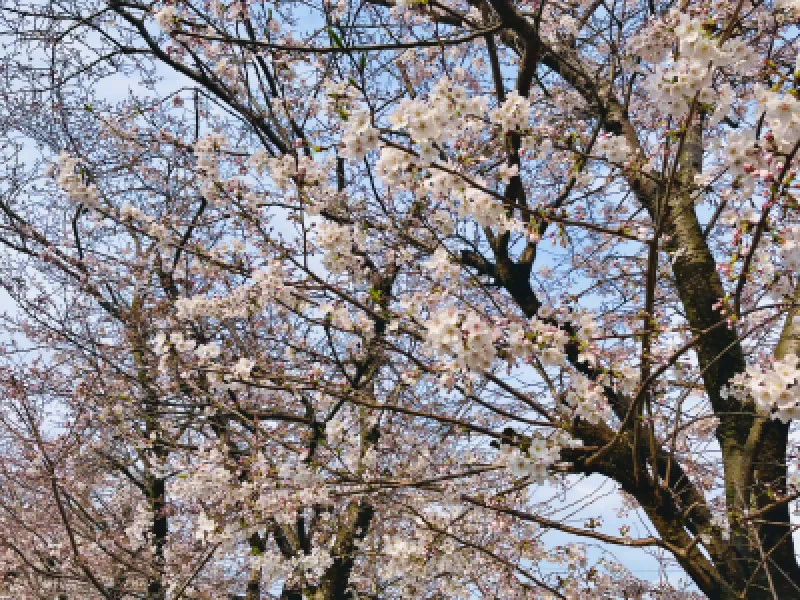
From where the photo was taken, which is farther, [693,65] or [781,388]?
→ [781,388]

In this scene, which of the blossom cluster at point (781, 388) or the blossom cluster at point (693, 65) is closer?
the blossom cluster at point (693, 65)

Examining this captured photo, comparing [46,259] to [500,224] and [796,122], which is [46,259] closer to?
[500,224]

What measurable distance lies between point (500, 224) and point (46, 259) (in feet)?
14.8

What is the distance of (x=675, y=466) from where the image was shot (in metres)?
3.88

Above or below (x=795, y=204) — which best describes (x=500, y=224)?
above

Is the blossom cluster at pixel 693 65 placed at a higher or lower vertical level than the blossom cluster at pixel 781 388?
higher

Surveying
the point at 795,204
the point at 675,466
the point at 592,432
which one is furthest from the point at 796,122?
the point at 675,466

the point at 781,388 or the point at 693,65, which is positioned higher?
the point at 693,65

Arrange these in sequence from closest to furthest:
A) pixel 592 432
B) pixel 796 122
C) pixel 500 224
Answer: pixel 796 122
pixel 500 224
pixel 592 432

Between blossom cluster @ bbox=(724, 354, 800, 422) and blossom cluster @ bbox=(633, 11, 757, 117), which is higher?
blossom cluster @ bbox=(633, 11, 757, 117)

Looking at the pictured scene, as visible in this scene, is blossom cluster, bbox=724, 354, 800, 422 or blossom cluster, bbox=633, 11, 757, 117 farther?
blossom cluster, bbox=724, 354, 800, 422

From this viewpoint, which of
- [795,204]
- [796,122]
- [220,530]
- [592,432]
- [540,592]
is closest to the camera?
[796,122]

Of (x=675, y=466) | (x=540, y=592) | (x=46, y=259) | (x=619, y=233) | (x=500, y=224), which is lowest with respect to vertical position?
(x=540, y=592)

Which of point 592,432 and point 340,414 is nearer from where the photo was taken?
point 592,432
